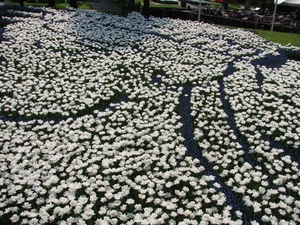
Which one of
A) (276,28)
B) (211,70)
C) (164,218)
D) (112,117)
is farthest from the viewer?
(276,28)

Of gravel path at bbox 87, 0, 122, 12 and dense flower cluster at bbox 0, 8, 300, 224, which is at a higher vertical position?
gravel path at bbox 87, 0, 122, 12

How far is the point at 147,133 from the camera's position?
761cm

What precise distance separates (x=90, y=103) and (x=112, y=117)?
3.45ft

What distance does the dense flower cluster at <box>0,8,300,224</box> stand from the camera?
5.43 metres

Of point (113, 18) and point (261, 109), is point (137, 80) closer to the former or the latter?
point (261, 109)

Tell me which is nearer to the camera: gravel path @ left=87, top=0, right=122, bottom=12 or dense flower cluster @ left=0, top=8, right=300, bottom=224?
dense flower cluster @ left=0, top=8, right=300, bottom=224

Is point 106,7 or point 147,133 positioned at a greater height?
point 106,7

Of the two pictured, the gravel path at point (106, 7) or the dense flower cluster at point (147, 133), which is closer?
the dense flower cluster at point (147, 133)

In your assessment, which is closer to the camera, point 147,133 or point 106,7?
point 147,133

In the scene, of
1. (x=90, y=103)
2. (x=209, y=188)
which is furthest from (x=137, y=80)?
(x=209, y=188)

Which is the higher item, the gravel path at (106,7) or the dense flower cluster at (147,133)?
the gravel path at (106,7)

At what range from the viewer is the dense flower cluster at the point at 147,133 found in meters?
5.43

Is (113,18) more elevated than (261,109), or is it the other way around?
(113,18)

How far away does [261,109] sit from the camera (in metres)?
8.91
